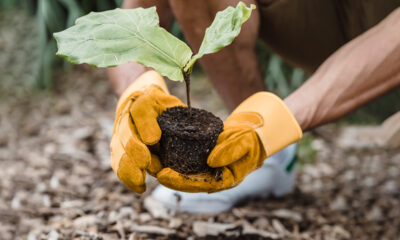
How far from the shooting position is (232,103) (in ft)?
4.66

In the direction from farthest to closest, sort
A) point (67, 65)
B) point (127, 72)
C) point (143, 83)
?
point (67, 65) → point (127, 72) → point (143, 83)

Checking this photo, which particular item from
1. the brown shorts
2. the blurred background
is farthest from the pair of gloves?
the brown shorts

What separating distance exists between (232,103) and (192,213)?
38cm

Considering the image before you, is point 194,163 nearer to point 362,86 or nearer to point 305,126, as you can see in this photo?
point 305,126

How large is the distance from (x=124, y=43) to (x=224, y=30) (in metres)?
0.20

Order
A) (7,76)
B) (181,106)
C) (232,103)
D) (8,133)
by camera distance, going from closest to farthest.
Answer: (181,106) → (232,103) → (8,133) → (7,76)

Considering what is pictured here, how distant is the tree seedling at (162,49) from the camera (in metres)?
0.81

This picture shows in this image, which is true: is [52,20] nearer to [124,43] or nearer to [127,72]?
[127,72]

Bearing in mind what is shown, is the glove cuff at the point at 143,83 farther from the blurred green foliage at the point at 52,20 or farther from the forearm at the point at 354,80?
the blurred green foliage at the point at 52,20

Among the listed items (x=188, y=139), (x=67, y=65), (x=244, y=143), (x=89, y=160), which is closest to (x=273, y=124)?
(x=244, y=143)

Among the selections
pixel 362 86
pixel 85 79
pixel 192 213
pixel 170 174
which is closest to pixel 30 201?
pixel 192 213

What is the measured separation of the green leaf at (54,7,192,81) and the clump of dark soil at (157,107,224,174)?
11 centimetres

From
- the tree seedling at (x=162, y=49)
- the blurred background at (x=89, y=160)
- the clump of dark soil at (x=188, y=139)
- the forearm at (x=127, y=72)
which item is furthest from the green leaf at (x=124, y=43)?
the blurred background at (x=89, y=160)

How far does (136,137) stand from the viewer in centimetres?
90
